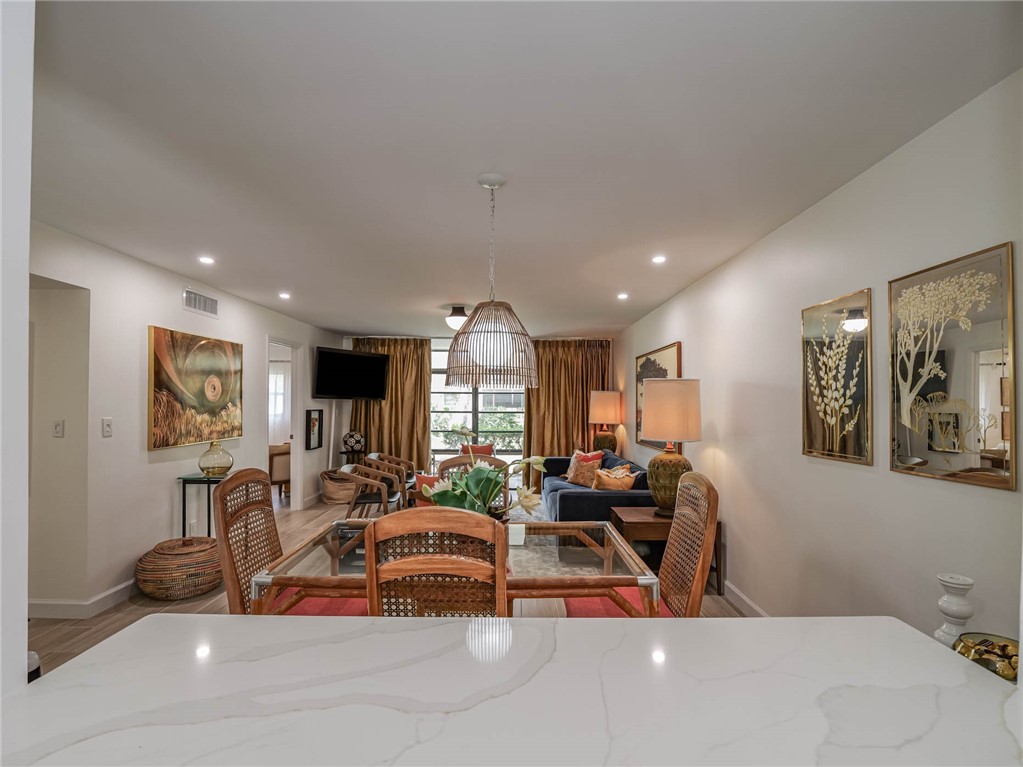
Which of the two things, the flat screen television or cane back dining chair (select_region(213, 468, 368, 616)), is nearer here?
cane back dining chair (select_region(213, 468, 368, 616))

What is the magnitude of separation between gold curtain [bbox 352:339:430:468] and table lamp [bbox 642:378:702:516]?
480 cm

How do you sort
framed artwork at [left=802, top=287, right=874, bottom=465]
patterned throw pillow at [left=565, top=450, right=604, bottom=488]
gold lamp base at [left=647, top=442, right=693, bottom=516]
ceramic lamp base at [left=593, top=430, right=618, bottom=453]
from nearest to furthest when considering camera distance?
framed artwork at [left=802, top=287, right=874, bottom=465]
gold lamp base at [left=647, top=442, right=693, bottom=516]
patterned throw pillow at [left=565, top=450, right=604, bottom=488]
ceramic lamp base at [left=593, top=430, right=618, bottom=453]

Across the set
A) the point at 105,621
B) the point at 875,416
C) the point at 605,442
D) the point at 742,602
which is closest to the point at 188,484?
the point at 105,621

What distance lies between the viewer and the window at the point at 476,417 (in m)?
8.48

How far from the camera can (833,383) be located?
8.31 feet

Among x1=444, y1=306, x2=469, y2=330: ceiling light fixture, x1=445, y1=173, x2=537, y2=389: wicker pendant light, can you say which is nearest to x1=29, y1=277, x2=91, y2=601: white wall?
x1=445, y1=173, x2=537, y2=389: wicker pendant light

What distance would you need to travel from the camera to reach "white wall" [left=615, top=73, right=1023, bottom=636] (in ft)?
5.61

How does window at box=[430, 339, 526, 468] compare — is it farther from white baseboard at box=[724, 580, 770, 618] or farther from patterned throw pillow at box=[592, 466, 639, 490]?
white baseboard at box=[724, 580, 770, 618]

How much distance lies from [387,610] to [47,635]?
292 cm

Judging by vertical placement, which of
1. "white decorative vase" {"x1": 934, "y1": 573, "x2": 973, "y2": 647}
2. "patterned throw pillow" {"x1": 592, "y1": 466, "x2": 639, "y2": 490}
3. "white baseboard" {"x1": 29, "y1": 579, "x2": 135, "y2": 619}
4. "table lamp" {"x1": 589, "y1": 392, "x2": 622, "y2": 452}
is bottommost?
"white baseboard" {"x1": 29, "y1": 579, "x2": 135, "y2": 619}

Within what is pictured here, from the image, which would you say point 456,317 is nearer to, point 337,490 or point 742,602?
point 337,490

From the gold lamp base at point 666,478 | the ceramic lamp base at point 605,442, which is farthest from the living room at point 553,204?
the ceramic lamp base at point 605,442

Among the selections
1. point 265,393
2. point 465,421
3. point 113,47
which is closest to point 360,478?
point 265,393

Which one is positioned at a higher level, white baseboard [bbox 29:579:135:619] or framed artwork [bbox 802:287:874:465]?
framed artwork [bbox 802:287:874:465]
